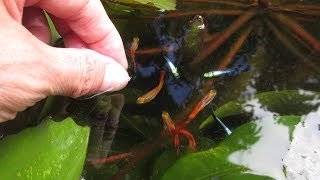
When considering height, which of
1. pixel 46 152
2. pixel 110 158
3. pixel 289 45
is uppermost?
pixel 289 45

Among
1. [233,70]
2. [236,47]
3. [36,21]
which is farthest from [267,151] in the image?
[36,21]

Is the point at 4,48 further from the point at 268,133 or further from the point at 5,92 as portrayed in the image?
the point at 268,133

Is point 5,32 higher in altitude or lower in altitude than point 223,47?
higher

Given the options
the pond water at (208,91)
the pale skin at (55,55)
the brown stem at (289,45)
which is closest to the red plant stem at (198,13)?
the pond water at (208,91)

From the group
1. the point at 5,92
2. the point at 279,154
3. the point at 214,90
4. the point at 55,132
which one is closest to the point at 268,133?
the point at 279,154

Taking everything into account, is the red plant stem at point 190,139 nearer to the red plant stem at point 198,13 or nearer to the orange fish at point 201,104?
the orange fish at point 201,104

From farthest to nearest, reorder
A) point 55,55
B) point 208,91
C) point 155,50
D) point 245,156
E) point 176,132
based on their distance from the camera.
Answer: point 155,50, point 208,91, point 176,132, point 245,156, point 55,55

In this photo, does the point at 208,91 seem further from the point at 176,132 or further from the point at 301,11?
the point at 301,11
